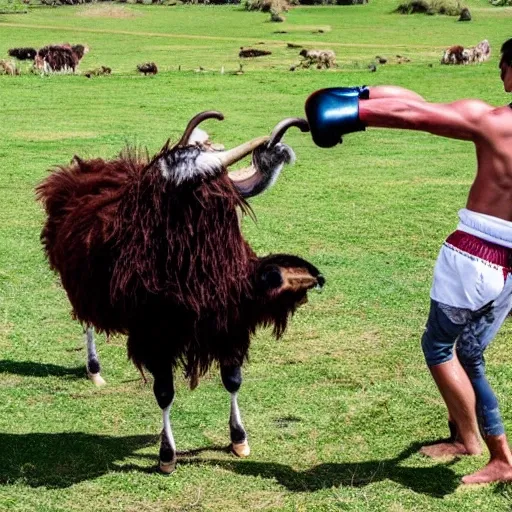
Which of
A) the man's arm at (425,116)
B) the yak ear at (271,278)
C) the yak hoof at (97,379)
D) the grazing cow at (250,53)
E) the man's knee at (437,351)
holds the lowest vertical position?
the yak hoof at (97,379)

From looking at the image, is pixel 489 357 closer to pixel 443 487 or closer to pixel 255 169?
pixel 443 487

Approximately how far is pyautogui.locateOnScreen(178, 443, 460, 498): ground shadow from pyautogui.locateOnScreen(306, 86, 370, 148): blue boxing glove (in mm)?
1737

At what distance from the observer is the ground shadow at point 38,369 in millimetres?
6547

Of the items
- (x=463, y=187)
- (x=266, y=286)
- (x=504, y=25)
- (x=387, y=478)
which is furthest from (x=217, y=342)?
(x=504, y=25)

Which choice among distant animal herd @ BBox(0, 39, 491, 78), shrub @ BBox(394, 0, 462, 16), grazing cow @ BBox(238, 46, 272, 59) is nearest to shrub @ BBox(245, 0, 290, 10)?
shrub @ BBox(394, 0, 462, 16)

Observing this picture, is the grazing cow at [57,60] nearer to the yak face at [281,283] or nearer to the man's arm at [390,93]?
the yak face at [281,283]

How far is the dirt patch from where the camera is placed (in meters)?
47.6

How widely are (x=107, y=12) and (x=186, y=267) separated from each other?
45.7 meters

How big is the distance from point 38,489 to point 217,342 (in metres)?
1.15

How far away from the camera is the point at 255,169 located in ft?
16.5

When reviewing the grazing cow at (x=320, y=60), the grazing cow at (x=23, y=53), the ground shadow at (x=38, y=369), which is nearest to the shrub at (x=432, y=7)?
the grazing cow at (x=320, y=60)

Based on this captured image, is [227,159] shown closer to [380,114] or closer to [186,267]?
[186,267]

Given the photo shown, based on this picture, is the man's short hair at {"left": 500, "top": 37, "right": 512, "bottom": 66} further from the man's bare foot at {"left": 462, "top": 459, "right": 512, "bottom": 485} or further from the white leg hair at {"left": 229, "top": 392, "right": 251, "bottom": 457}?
the white leg hair at {"left": 229, "top": 392, "right": 251, "bottom": 457}

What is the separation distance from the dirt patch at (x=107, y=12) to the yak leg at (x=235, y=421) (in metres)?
43.9
